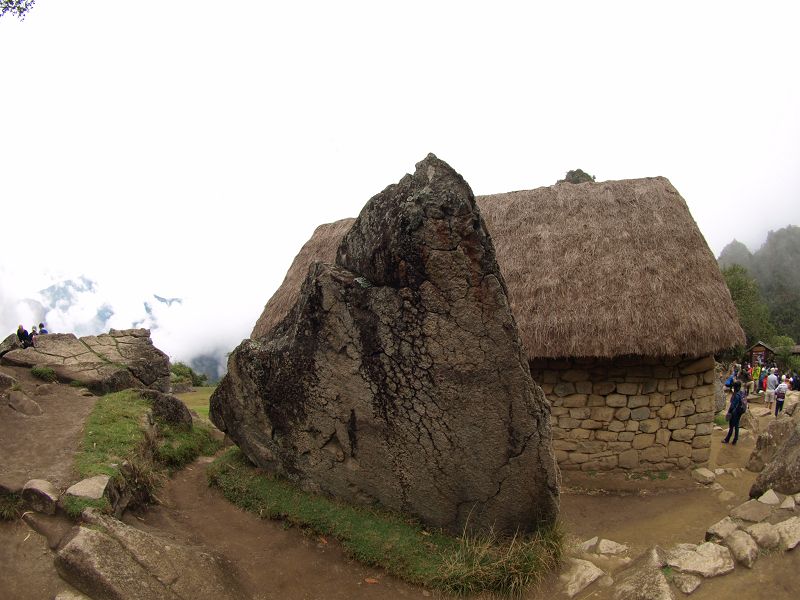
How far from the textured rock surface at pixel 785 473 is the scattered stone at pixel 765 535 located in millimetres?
1015

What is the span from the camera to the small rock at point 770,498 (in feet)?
18.3

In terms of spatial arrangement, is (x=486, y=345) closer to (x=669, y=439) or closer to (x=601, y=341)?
(x=601, y=341)

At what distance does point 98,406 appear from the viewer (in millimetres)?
6848

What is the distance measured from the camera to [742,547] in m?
4.73

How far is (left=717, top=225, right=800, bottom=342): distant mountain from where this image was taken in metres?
50.3

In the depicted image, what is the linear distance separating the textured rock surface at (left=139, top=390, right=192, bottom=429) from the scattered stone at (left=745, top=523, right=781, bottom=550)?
659 cm

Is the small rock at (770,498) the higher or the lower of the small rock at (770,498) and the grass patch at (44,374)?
the lower

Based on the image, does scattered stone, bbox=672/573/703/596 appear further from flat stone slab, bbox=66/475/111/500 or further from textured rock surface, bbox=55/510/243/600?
flat stone slab, bbox=66/475/111/500

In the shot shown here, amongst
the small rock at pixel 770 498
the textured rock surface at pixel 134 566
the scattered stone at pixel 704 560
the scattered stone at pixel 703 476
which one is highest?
the textured rock surface at pixel 134 566

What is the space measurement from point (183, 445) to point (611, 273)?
7.04 meters

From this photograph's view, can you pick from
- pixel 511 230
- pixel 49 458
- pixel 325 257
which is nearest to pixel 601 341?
pixel 511 230

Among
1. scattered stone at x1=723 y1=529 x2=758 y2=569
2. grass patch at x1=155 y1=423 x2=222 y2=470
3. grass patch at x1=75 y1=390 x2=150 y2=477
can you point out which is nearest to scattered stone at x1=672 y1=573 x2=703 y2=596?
scattered stone at x1=723 y1=529 x2=758 y2=569

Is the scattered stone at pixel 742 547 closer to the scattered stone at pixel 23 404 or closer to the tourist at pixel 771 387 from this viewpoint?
the scattered stone at pixel 23 404

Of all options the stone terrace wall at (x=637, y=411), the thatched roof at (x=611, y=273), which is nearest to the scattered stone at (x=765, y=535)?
the thatched roof at (x=611, y=273)
